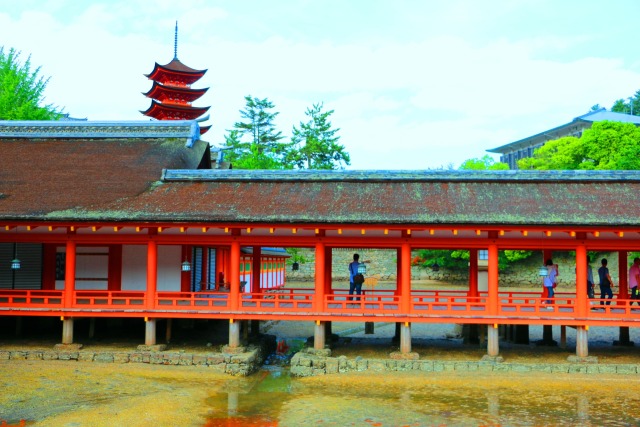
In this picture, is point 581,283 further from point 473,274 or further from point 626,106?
point 626,106

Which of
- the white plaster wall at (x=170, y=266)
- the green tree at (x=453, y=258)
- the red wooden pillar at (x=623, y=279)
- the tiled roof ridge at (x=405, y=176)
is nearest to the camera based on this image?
the tiled roof ridge at (x=405, y=176)

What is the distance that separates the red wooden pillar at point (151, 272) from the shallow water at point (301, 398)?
2.26 metres

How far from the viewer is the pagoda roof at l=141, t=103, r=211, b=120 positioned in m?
51.9

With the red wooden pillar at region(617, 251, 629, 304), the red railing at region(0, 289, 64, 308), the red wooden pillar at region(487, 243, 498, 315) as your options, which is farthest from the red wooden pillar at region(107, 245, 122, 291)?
the red wooden pillar at region(617, 251, 629, 304)

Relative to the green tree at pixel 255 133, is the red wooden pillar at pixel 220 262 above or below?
below

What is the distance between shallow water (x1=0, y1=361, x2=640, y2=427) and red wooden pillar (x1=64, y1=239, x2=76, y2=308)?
229 centimetres

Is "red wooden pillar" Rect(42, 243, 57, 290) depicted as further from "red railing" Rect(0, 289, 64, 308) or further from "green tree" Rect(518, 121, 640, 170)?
"green tree" Rect(518, 121, 640, 170)

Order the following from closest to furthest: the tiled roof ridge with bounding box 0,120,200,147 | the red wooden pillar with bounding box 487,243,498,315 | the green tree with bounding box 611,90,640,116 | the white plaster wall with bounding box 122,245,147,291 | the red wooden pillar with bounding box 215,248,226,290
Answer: the red wooden pillar with bounding box 487,243,498,315
the white plaster wall with bounding box 122,245,147,291
the tiled roof ridge with bounding box 0,120,200,147
the red wooden pillar with bounding box 215,248,226,290
the green tree with bounding box 611,90,640,116

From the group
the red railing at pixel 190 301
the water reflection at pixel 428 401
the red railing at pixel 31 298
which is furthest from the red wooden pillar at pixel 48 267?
the water reflection at pixel 428 401

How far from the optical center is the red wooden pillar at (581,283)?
21.0m

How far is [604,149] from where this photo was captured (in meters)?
47.9

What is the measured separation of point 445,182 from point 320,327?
6.92m

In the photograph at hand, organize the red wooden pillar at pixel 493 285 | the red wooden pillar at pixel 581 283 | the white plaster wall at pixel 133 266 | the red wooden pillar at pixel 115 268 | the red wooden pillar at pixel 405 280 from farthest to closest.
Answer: the white plaster wall at pixel 133 266 → the red wooden pillar at pixel 115 268 → the red wooden pillar at pixel 405 280 → the red wooden pillar at pixel 493 285 → the red wooden pillar at pixel 581 283

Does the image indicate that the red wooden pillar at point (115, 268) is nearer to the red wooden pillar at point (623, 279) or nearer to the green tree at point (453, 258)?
the red wooden pillar at point (623, 279)
